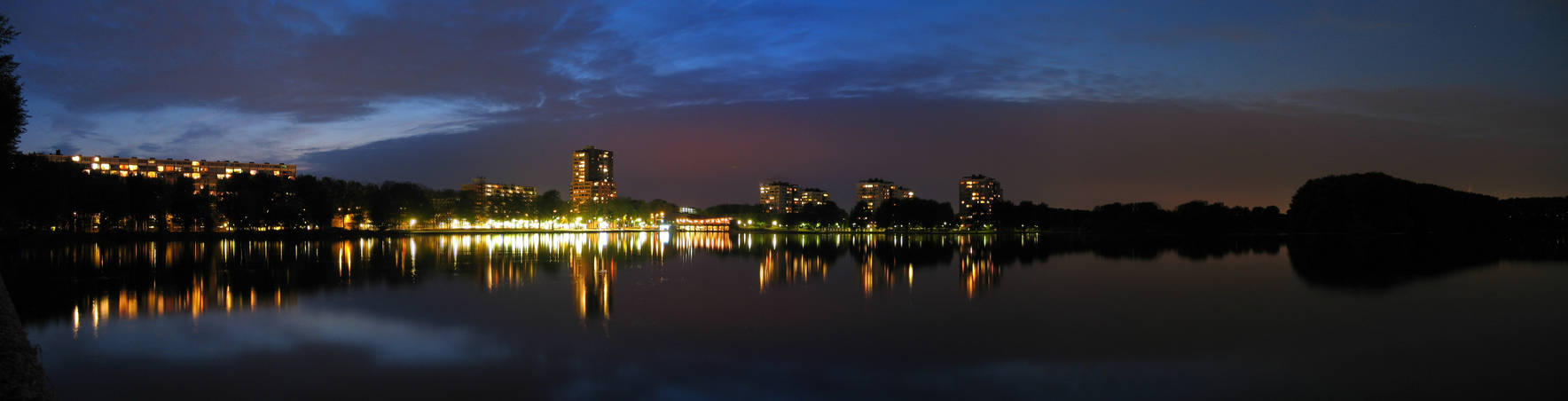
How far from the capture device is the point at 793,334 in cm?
1327

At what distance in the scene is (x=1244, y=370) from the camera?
10445 millimetres

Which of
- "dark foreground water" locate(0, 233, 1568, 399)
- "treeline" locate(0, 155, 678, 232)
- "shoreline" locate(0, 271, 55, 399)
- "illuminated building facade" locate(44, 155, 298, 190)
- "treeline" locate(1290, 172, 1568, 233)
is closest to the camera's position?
"shoreline" locate(0, 271, 55, 399)

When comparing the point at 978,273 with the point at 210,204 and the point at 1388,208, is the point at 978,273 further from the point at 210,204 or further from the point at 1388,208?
the point at 210,204

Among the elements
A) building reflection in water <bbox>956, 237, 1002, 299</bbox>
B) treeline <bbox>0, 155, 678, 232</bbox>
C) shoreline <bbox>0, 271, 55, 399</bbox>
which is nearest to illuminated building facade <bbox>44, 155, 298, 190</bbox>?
treeline <bbox>0, 155, 678, 232</bbox>

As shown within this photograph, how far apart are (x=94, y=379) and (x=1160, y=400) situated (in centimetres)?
1256

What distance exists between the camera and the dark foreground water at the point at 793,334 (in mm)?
9688

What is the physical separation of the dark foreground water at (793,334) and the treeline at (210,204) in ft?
72.4

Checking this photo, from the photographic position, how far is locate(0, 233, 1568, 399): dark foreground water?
31.8 feet

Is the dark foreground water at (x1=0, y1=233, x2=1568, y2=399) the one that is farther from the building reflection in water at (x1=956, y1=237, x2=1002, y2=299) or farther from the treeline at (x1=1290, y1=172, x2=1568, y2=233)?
the treeline at (x1=1290, y1=172, x2=1568, y2=233)

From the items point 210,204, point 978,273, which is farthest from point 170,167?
point 978,273

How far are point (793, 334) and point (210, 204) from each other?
85.6 meters

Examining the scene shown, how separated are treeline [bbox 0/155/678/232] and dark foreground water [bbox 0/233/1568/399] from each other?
22064 millimetres

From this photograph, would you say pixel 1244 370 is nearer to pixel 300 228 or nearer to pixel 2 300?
pixel 2 300

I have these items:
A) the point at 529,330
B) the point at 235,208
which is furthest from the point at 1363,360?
the point at 235,208
